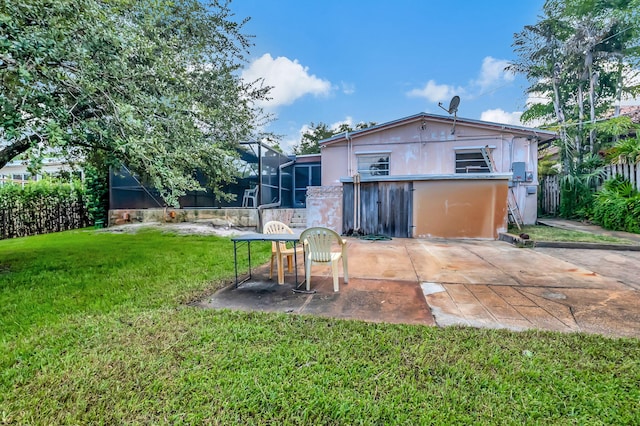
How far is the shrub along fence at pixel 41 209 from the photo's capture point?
9664mm

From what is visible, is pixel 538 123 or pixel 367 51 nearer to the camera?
pixel 367 51

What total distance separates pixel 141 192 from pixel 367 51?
472 inches

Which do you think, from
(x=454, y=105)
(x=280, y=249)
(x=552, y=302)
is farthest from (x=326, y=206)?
(x=552, y=302)

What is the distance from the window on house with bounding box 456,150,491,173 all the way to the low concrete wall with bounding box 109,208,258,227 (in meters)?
7.79

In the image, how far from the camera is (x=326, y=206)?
9367 millimetres

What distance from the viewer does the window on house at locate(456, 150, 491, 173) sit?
1066 cm

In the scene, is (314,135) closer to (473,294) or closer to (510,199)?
(510,199)

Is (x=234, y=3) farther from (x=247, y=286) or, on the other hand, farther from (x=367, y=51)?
(x=247, y=286)

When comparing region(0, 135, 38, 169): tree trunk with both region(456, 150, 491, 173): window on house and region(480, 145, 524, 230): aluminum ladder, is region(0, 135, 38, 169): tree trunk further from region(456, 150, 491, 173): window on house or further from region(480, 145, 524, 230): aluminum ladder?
region(480, 145, 524, 230): aluminum ladder

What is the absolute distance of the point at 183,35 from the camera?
7477 mm

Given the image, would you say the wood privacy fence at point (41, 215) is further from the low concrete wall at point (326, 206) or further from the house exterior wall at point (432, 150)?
the house exterior wall at point (432, 150)

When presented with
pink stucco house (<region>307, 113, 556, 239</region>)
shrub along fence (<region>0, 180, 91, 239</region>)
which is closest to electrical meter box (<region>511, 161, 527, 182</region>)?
pink stucco house (<region>307, 113, 556, 239</region>)

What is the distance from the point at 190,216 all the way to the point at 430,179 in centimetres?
835

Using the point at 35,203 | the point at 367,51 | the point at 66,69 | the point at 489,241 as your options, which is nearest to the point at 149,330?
the point at 66,69
